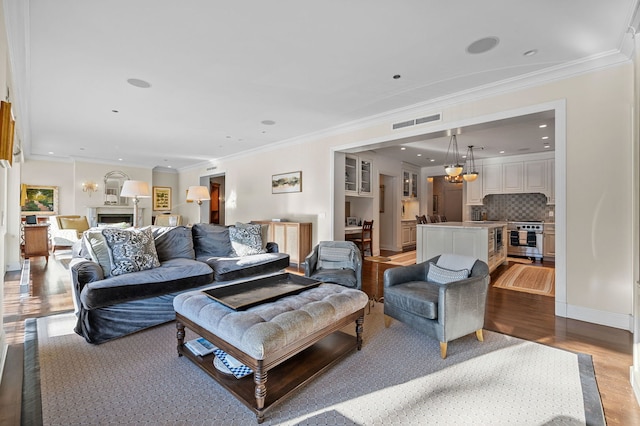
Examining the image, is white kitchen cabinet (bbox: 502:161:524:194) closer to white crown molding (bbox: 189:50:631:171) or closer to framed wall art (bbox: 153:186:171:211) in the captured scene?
white crown molding (bbox: 189:50:631:171)

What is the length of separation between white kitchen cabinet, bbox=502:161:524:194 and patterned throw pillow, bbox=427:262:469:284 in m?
5.79

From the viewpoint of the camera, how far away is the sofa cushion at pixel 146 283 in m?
2.58

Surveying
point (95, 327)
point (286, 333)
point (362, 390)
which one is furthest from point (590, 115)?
point (95, 327)

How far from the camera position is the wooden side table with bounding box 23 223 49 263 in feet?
18.6

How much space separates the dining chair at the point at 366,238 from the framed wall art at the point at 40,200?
9.09 m

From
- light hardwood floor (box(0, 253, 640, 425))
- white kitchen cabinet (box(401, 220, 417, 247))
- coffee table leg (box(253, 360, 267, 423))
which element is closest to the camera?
coffee table leg (box(253, 360, 267, 423))

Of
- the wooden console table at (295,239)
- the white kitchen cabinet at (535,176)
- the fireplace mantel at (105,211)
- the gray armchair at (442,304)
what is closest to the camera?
the gray armchair at (442,304)

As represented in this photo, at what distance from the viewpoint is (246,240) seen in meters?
4.37

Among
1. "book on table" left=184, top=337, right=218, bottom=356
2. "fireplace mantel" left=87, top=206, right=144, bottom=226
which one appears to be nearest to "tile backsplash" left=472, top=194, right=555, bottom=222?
"book on table" left=184, top=337, right=218, bottom=356

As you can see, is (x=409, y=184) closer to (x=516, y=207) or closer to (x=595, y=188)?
(x=516, y=207)

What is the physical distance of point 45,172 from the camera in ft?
28.4

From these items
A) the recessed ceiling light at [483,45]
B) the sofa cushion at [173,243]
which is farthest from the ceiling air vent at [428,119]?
the sofa cushion at [173,243]

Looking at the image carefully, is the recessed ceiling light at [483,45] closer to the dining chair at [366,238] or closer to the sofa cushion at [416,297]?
the sofa cushion at [416,297]

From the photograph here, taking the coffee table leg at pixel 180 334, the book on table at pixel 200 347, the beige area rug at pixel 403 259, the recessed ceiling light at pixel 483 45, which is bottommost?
the beige area rug at pixel 403 259
